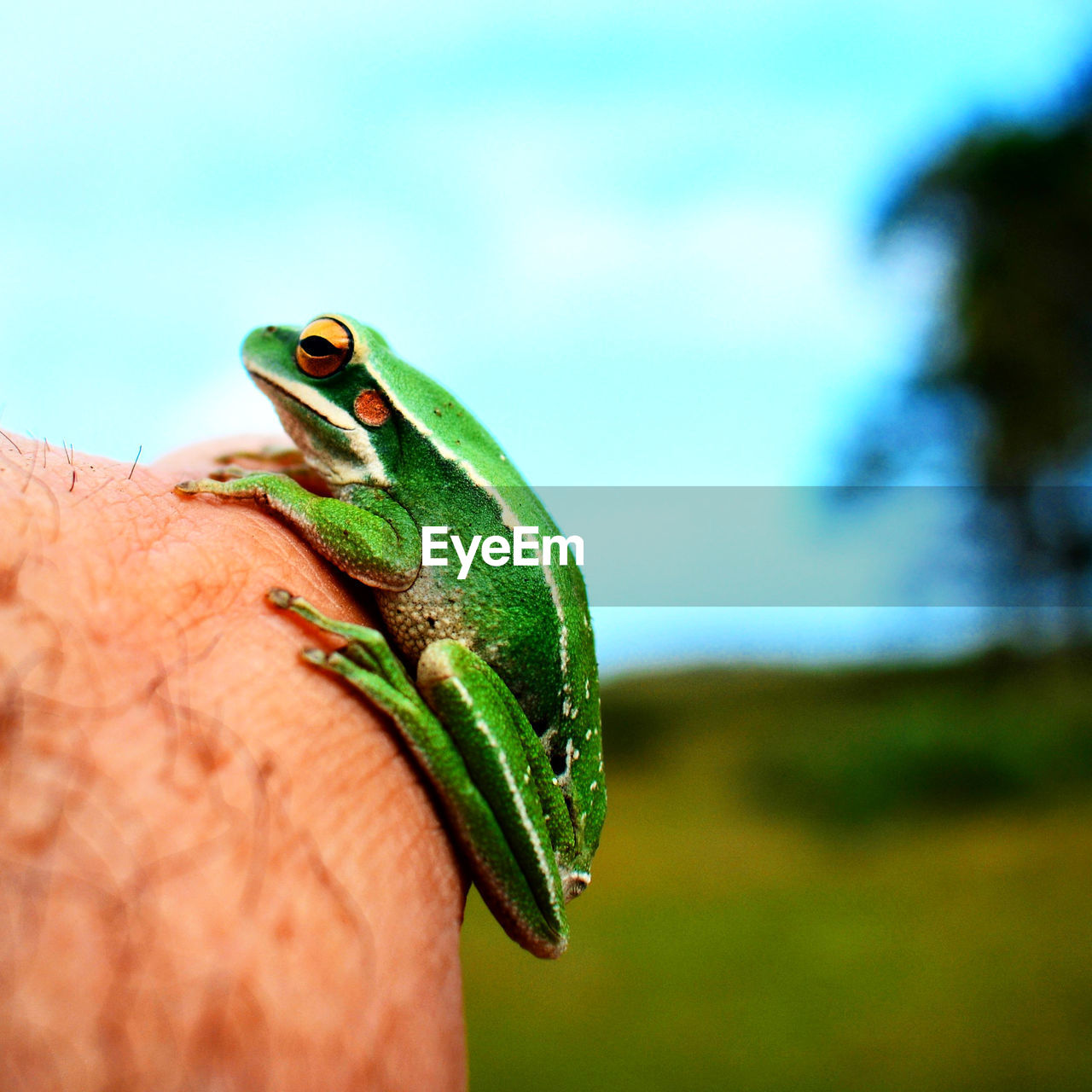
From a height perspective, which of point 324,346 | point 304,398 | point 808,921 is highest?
point 324,346

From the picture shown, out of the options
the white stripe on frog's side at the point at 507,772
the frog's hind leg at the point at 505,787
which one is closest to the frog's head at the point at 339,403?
the frog's hind leg at the point at 505,787

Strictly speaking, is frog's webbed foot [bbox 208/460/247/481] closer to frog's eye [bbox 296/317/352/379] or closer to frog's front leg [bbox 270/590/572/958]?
Answer: frog's eye [bbox 296/317/352/379]

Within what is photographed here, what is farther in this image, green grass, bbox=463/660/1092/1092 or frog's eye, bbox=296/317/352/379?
green grass, bbox=463/660/1092/1092

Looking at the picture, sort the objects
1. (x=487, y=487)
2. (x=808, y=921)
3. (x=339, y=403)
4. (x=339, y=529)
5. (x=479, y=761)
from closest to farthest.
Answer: (x=479, y=761), (x=339, y=529), (x=487, y=487), (x=339, y=403), (x=808, y=921)

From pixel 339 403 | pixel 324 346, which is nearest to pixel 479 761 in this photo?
pixel 339 403

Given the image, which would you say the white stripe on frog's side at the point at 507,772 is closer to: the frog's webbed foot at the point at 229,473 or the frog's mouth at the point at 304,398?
the frog's mouth at the point at 304,398

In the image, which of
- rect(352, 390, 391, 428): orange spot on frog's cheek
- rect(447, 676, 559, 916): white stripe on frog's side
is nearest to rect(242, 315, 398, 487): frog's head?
rect(352, 390, 391, 428): orange spot on frog's cheek

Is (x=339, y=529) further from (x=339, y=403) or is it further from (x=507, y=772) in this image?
(x=507, y=772)
